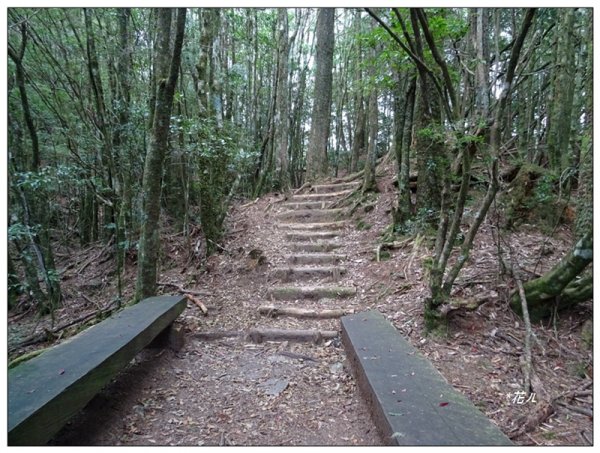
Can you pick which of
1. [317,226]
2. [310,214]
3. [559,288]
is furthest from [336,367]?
[310,214]

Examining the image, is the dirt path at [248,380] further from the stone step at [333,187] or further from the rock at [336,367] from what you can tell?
the stone step at [333,187]

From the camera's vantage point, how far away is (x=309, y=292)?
4.91m

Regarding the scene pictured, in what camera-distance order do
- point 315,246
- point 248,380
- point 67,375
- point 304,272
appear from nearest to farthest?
point 67,375 < point 248,380 < point 304,272 < point 315,246

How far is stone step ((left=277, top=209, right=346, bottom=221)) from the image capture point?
760cm

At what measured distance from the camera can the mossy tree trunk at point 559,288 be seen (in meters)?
2.86

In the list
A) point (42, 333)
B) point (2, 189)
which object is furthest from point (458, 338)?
point (42, 333)

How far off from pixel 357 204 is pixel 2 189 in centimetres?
592

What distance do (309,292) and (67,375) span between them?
3208 mm

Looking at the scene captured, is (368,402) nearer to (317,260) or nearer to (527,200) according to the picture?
(317,260)

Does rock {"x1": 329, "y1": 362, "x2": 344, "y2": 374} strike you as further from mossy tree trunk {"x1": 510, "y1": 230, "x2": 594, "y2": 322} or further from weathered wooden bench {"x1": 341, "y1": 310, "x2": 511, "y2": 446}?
mossy tree trunk {"x1": 510, "y1": 230, "x2": 594, "y2": 322}

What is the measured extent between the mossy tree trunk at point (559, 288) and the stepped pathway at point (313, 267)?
197 centimetres

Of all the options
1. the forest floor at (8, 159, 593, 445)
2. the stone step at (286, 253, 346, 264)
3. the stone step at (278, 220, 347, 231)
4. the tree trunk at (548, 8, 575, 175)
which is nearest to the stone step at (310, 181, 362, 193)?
the stone step at (278, 220, 347, 231)

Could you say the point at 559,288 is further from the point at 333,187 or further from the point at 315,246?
the point at 333,187

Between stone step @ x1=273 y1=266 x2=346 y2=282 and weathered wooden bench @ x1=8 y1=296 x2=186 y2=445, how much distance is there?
7.82 ft
